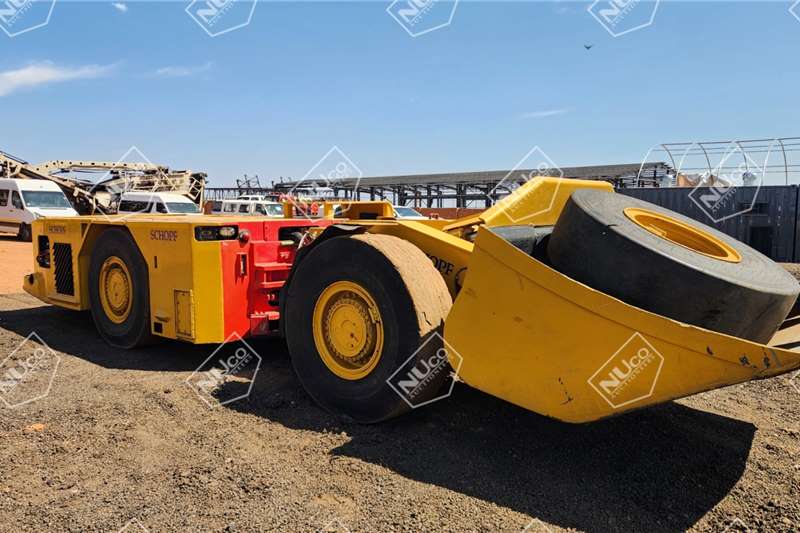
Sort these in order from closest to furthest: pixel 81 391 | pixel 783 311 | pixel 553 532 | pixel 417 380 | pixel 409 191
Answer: pixel 553 532 < pixel 783 311 < pixel 417 380 < pixel 81 391 < pixel 409 191

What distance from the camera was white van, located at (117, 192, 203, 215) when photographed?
21828 millimetres

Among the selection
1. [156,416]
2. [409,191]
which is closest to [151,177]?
[409,191]

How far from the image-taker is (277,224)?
5.37 meters

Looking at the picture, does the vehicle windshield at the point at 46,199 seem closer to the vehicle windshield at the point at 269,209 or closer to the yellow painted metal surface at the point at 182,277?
the vehicle windshield at the point at 269,209

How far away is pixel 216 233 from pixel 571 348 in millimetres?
3240

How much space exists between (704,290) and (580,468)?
1.14 metres

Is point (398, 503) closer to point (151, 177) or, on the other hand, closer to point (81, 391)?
point (81, 391)

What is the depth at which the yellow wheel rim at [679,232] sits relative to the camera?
351cm

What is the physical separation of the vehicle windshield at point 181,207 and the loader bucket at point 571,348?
20616mm

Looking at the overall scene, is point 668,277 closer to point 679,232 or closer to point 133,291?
point 679,232

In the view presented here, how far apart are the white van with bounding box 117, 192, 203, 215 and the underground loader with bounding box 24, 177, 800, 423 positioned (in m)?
17.7

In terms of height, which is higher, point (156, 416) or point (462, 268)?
point (462, 268)

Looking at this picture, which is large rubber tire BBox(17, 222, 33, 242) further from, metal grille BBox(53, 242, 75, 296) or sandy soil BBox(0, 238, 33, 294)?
metal grille BBox(53, 242, 75, 296)

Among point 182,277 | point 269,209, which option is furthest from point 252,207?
point 182,277
